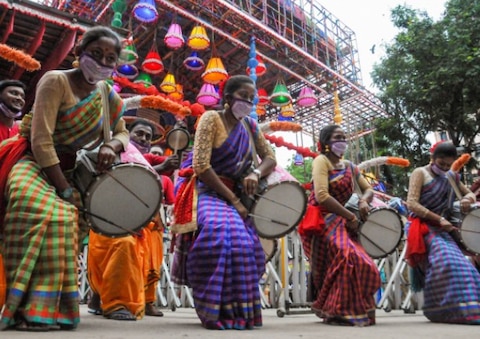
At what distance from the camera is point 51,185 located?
8.64 ft

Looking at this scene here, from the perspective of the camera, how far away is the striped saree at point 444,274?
3855mm

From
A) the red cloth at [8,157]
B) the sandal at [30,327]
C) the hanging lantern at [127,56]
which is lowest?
the sandal at [30,327]

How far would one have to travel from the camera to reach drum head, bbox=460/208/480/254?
429 cm

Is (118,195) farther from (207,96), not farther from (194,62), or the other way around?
(194,62)

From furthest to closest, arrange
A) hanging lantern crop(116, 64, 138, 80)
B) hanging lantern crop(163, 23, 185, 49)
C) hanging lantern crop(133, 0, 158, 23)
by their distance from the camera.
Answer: hanging lantern crop(116, 64, 138, 80)
hanging lantern crop(163, 23, 185, 49)
hanging lantern crop(133, 0, 158, 23)

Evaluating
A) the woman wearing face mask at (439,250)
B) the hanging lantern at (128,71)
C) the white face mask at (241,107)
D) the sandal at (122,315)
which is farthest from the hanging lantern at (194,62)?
the sandal at (122,315)

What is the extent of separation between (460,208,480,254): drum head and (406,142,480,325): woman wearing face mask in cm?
8

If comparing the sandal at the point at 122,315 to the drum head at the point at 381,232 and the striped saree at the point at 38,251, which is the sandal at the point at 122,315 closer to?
the striped saree at the point at 38,251

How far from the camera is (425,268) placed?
4.30 m

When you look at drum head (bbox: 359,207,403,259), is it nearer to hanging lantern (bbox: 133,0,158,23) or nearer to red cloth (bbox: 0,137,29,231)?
red cloth (bbox: 0,137,29,231)

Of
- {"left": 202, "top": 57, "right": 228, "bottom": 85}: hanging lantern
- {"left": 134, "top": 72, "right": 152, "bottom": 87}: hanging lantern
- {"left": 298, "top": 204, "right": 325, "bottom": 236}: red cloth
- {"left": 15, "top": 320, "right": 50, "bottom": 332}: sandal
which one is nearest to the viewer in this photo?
{"left": 15, "top": 320, "right": 50, "bottom": 332}: sandal

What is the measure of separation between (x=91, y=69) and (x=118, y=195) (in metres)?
0.73

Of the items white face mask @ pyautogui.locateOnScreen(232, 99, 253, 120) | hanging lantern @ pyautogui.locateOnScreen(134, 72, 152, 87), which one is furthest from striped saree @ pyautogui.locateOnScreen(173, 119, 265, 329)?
hanging lantern @ pyautogui.locateOnScreen(134, 72, 152, 87)

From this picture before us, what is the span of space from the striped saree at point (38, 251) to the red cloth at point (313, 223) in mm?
1992
